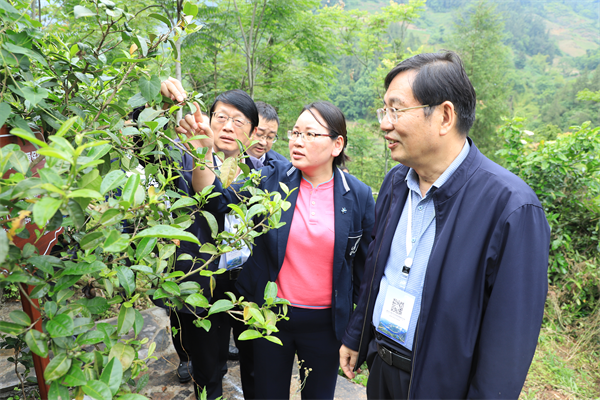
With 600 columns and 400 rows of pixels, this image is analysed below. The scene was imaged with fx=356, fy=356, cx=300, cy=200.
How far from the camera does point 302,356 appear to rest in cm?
213

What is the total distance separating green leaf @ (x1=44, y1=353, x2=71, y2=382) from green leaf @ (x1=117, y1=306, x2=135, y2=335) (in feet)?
0.37

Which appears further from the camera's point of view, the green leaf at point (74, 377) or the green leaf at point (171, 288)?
the green leaf at point (171, 288)

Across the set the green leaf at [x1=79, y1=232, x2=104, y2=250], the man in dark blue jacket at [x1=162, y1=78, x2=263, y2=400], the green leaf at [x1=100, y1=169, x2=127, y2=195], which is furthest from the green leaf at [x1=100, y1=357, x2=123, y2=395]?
the man in dark blue jacket at [x1=162, y1=78, x2=263, y2=400]

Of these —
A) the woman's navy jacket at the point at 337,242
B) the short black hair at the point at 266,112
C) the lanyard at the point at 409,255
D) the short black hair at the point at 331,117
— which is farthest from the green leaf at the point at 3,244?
the short black hair at the point at 266,112

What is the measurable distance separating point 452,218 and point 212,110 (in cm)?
176

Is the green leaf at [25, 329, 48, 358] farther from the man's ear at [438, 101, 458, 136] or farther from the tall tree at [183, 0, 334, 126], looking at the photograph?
the tall tree at [183, 0, 334, 126]

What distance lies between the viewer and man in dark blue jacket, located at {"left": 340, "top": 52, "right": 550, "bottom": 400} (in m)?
1.26

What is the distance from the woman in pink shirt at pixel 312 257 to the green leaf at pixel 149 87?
35.4 inches

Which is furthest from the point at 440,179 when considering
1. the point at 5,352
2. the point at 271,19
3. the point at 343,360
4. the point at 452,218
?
the point at 271,19

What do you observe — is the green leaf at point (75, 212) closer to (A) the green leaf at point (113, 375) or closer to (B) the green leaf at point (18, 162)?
(B) the green leaf at point (18, 162)

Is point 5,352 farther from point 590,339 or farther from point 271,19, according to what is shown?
point 271,19

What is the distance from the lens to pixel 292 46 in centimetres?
752

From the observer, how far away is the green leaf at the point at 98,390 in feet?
2.22

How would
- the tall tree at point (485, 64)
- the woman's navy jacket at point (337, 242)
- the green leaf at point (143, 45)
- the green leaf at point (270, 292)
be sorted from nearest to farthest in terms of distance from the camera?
the green leaf at point (143, 45) < the green leaf at point (270, 292) < the woman's navy jacket at point (337, 242) < the tall tree at point (485, 64)
